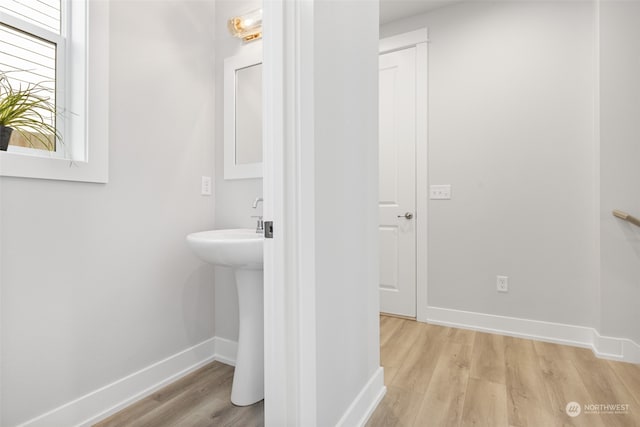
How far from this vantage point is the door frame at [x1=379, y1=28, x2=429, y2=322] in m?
2.67

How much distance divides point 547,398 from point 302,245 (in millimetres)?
1524

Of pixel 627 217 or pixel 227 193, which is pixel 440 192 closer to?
pixel 627 217

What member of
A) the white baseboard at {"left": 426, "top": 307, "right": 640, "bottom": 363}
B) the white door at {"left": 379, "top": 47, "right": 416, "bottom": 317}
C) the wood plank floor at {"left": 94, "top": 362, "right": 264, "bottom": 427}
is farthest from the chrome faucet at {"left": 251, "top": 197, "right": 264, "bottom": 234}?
the white baseboard at {"left": 426, "top": 307, "right": 640, "bottom": 363}

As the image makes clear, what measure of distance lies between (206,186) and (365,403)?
1446 mm

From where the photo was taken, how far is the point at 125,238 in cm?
155

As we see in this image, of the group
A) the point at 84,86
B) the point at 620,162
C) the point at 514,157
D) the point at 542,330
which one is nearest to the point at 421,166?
the point at 514,157

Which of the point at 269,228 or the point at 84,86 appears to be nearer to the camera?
the point at 269,228

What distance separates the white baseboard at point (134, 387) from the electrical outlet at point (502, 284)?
1931 millimetres

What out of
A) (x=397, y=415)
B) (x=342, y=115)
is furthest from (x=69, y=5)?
(x=397, y=415)

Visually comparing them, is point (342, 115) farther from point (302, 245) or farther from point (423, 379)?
point (423, 379)

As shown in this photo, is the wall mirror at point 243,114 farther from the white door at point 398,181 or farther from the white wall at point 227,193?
the white door at point 398,181

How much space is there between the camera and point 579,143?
2.21 metres

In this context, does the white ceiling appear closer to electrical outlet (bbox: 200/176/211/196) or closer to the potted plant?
electrical outlet (bbox: 200/176/211/196)

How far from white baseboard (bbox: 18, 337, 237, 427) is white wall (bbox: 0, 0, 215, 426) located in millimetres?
35
